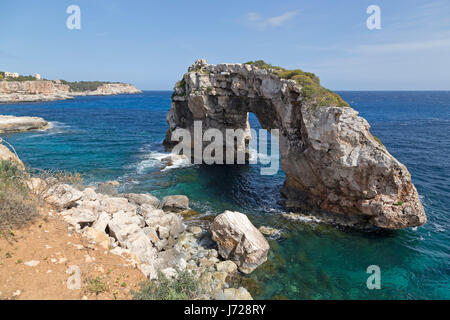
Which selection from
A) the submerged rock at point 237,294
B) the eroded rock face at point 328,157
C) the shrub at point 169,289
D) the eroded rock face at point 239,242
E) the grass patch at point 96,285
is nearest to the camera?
the grass patch at point 96,285

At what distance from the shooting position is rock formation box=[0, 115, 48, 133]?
53031 millimetres

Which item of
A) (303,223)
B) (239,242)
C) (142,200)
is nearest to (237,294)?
(239,242)

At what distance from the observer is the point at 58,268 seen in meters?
9.51

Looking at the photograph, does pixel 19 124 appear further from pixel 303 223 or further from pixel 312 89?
pixel 303 223

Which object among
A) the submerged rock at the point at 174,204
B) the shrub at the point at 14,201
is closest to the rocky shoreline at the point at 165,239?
the shrub at the point at 14,201

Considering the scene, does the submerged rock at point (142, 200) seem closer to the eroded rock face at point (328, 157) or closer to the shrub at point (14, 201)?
the shrub at point (14, 201)

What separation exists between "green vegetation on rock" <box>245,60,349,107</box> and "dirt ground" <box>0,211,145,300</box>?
17155 millimetres

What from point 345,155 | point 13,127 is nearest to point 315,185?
point 345,155

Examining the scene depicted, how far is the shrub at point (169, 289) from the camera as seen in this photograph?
9102mm

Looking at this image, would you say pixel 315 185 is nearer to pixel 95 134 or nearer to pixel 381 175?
pixel 381 175

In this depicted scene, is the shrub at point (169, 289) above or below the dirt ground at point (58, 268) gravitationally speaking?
below

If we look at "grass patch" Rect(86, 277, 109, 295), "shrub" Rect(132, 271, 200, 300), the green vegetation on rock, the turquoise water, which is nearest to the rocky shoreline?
"shrub" Rect(132, 271, 200, 300)

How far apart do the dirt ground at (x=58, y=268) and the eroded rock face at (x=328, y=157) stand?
15.4m

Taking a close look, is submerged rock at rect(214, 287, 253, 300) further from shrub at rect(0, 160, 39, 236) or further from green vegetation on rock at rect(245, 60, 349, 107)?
green vegetation on rock at rect(245, 60, 349, 107)
